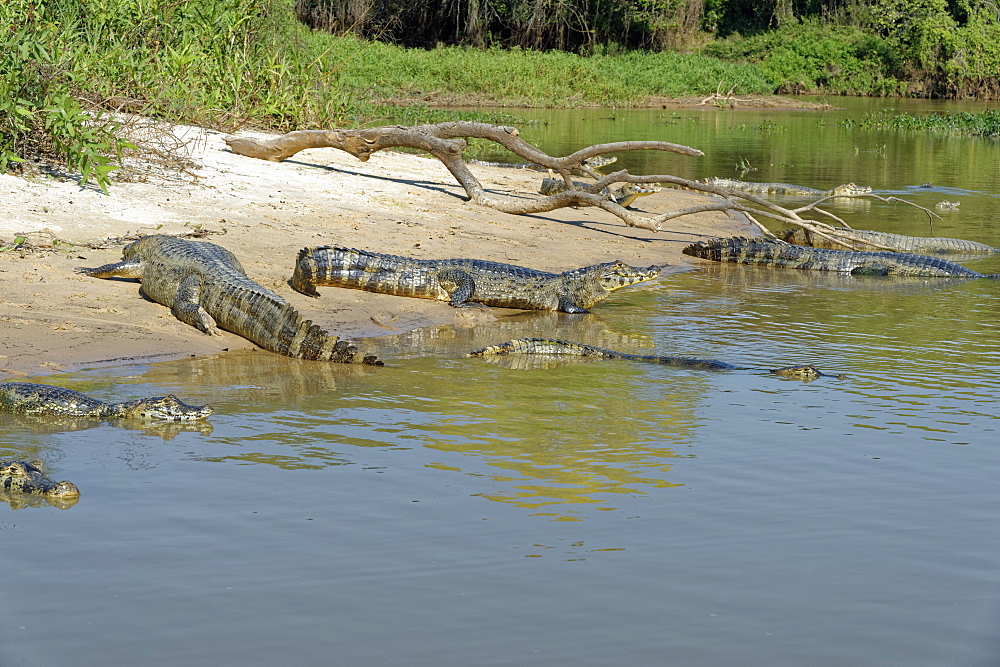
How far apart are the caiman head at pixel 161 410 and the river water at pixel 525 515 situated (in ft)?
0.41

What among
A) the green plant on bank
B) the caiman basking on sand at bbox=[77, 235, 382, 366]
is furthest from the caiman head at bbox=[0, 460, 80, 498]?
the green plant on bank

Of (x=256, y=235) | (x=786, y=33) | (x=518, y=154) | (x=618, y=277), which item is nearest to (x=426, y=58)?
(x=786, y=33)

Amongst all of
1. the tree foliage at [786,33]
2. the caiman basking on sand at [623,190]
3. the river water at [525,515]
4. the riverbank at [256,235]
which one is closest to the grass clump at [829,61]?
the tree foliage at [786,33]

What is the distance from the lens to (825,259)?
11320 millimetres

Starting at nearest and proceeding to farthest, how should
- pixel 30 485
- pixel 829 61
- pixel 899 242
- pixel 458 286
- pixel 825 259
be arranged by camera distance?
pixel 30 485, pixel 458 286, pixel 825 259, pixel 899 242, pixel 829 61

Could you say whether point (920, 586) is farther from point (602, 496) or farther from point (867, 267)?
point (867, 267)

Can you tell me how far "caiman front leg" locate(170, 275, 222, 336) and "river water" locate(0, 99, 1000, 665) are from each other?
0.46 m

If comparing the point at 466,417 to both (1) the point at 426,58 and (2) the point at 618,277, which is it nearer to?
(2) the point at 618,277

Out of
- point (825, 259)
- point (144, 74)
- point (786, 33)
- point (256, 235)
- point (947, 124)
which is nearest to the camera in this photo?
point (256, 235)

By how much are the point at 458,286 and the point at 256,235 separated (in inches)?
80.1

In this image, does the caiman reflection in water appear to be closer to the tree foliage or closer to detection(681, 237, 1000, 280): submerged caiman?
detection(681, 237, 1000, 280): submerged caiman

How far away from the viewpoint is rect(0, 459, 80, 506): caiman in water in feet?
13.5

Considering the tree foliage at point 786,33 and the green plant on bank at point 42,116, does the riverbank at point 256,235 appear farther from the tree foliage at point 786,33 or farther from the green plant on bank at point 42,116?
the tree foliage at point 786,33

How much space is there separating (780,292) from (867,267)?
5.29 ft
